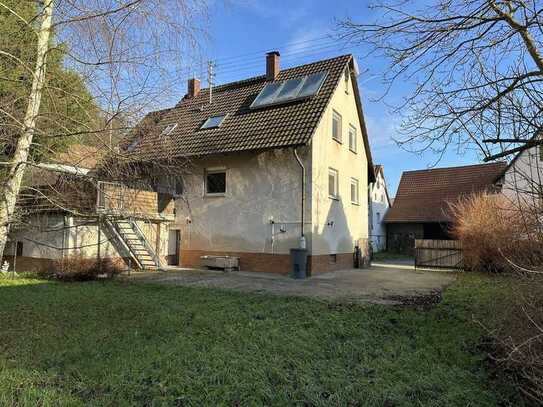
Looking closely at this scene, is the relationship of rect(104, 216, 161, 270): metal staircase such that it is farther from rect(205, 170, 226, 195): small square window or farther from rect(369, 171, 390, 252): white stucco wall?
rect(369, 171, 390, 252): white stucco wall

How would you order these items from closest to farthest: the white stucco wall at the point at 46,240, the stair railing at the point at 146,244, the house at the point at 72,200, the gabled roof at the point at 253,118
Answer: the house at the point at 72,200 → the white stucco wall at the point at 46,240 → the gabled roof at the point at 253,118 → the stair railing at the point at 146,244

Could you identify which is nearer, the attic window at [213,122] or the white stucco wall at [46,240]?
the white stucco wall at [46,240]

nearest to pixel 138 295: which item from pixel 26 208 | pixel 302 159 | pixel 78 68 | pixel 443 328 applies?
pixel 26 208

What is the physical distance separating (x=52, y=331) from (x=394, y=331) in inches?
206

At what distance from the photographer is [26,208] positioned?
19.7 ft

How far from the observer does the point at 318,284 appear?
11.8m

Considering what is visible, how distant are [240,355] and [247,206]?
35.4 feet

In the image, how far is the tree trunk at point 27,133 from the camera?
15.3 feet

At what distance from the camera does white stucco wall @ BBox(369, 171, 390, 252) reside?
33875 mm

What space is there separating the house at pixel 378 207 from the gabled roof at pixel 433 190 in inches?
101

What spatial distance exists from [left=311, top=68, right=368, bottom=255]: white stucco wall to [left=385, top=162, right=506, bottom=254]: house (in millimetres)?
11480

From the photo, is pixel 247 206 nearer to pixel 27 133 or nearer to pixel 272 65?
pixel 272 65

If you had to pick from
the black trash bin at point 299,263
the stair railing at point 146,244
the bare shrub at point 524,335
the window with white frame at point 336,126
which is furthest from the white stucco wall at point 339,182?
the bare shrub at point 524,335

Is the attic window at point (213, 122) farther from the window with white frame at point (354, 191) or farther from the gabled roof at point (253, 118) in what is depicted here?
the window with white frame at point (354, 191)
